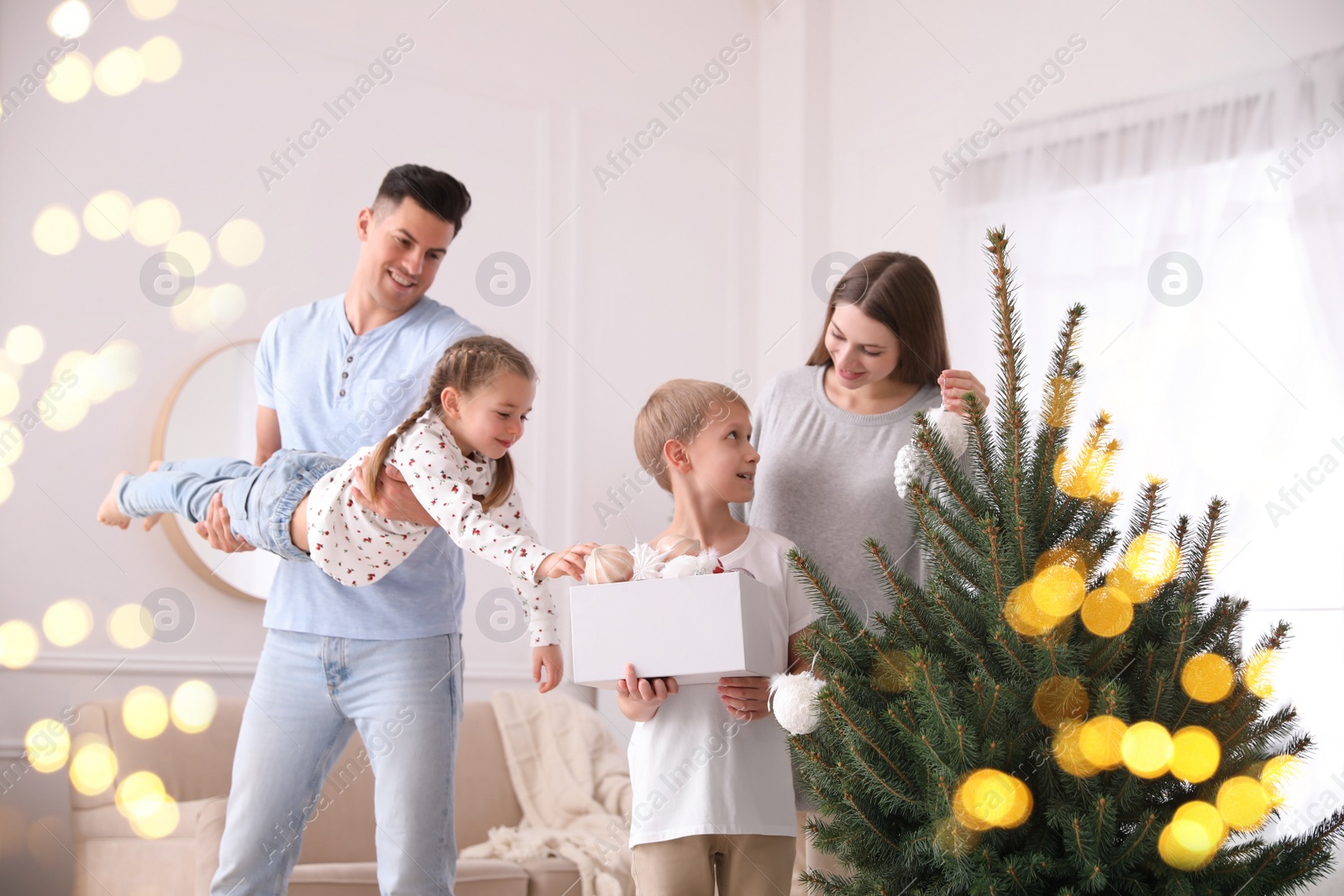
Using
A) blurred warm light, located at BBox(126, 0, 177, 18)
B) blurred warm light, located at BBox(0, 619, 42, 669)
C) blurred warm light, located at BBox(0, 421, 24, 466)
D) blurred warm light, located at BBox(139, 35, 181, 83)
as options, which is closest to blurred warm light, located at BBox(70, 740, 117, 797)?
blurred warm light, located at BBox(0, 619, 42, 669)

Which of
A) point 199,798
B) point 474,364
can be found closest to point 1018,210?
point 474,364

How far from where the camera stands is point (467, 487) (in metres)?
1.66

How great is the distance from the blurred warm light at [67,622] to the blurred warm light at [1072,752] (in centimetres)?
288

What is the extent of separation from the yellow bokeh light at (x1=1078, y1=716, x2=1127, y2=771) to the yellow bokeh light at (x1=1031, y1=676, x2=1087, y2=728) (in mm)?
28

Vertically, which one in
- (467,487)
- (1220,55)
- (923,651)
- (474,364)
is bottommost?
(923,651)

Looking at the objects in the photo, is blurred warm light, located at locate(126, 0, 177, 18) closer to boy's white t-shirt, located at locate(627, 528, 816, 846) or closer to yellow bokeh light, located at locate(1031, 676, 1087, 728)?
boy's white t-shirt, located at locate(627, 528, 816, 846)

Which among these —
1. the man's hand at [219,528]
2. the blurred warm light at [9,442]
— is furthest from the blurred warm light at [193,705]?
the man's hand at [219,528]

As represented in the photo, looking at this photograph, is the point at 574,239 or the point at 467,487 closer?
the point at 467,487

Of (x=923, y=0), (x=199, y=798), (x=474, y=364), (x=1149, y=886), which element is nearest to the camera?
(x=1149, y=886)

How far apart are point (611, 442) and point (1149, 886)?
3.08 meters

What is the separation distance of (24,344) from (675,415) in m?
2.32

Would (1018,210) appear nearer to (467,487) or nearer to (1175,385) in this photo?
(1175,385)

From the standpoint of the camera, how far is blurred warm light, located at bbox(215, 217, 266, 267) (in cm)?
340

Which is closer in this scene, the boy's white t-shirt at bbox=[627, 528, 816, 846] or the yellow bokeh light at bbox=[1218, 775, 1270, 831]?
the yellow bokeh light at bbox=[1218, 775, 1270, 831]
